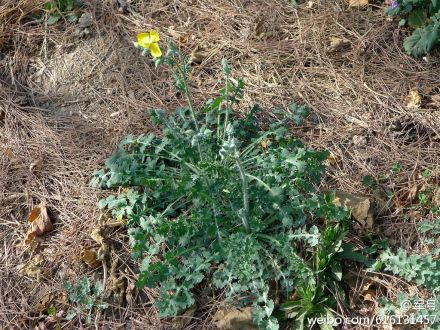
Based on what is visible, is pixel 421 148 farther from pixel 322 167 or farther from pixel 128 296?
pixel 128 296

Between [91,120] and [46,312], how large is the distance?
3.77ft

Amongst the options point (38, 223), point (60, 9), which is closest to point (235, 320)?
point (38, 223)

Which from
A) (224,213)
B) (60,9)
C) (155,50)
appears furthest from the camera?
(60,9)

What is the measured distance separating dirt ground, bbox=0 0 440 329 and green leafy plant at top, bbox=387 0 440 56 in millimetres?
78

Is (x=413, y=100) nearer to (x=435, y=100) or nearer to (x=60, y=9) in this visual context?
(x=435, y=100)

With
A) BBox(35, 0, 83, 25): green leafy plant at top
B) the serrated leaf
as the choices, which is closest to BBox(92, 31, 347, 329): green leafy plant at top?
the serrated leaf

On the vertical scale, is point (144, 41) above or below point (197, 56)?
above

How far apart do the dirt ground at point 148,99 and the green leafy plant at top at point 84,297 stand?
0.06 meters

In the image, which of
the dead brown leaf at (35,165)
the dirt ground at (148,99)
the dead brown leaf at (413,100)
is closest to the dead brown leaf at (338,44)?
the dirt ground at (148,99)

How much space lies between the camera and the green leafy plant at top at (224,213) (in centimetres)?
231

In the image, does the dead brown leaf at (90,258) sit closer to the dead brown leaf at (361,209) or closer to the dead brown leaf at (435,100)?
the dead brown leaf at (361,209)

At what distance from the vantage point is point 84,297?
2469mm

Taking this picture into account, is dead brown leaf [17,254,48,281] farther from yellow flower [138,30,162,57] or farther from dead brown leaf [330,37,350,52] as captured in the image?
dead brown leaf [330,37,350,52]

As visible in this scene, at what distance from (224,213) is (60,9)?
204 cm
